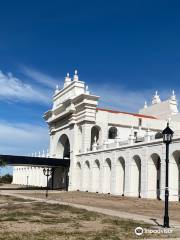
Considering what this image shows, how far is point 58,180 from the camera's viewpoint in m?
77.9

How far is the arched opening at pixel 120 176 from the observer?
55.1m

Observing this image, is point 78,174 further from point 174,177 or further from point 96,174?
point 174,177

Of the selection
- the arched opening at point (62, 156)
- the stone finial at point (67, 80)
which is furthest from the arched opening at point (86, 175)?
the stone finial at point (67, 80)

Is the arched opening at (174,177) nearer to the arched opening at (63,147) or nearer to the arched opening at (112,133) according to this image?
the arched opening at (112,133)

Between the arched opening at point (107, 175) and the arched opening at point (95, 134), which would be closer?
the arched opening at point (107, 175)

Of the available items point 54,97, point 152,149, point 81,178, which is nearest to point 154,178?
point 152,149

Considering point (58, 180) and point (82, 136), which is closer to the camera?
point (82, 136)

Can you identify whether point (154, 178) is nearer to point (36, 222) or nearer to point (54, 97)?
point (36, 222)

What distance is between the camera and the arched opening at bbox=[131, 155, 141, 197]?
51.3 m

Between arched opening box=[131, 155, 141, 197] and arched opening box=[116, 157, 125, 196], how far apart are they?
11.7 feet

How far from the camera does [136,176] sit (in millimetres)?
51875

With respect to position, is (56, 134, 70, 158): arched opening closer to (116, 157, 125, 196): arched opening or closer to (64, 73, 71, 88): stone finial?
(64, 73, 71, 88): stone finial

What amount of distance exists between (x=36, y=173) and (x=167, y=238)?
85266 millimetres

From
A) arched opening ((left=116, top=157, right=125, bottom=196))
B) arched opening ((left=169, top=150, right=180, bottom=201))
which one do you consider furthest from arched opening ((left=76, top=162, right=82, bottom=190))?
arched opening ((left=169, top=150, right=180, bottom=201))
